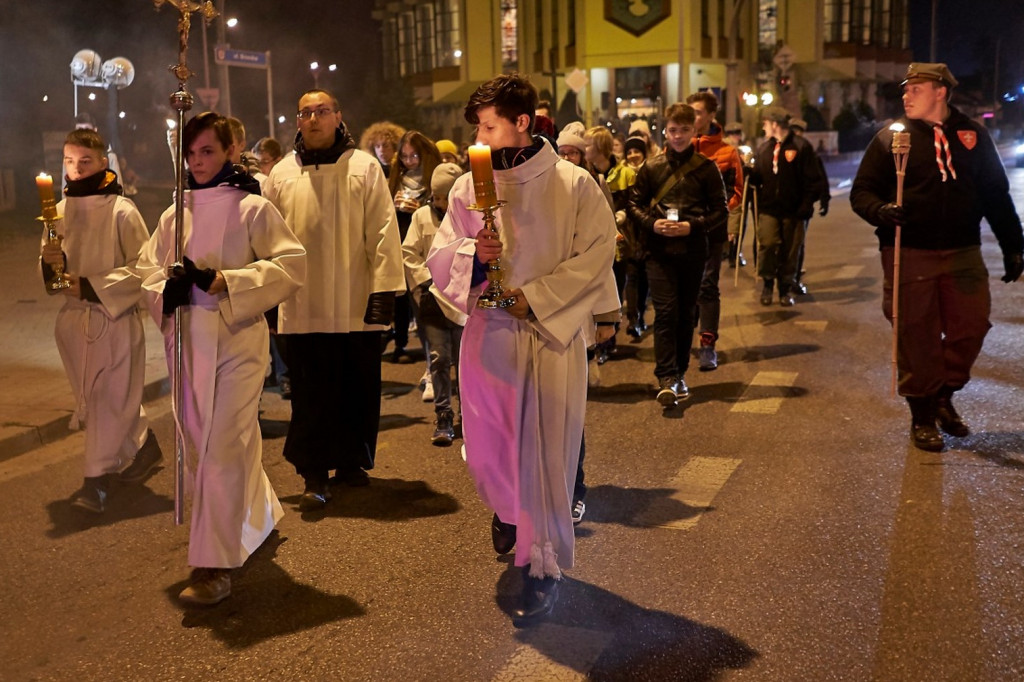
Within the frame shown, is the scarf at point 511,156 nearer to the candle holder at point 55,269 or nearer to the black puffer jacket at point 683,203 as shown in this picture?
the candle holder at point 55,269

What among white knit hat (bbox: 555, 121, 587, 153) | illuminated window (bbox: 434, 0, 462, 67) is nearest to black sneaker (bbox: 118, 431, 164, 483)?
white knit hat (bbox: 555, 121, 587, 153)

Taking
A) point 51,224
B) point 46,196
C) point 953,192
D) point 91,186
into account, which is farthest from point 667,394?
point 46,196

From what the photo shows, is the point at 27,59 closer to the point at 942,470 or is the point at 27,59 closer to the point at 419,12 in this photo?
the point at 419,12

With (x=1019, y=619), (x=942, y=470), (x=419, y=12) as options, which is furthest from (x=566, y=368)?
(x=419, y=12)

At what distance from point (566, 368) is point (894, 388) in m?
3.24

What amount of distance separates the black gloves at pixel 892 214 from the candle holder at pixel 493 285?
2.98m

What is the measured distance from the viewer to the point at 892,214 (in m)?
6.21

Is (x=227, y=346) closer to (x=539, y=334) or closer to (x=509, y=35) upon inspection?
(x=539, y=334)

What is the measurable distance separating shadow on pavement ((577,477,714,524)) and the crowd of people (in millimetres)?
283

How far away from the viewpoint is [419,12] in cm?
5806

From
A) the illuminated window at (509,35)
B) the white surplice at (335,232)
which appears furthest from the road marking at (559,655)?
the illuminated window at (509,35)

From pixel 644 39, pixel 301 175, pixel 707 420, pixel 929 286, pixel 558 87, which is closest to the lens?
pixel 301 175

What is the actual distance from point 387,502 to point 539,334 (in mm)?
1913

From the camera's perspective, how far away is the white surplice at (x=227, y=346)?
4.54 meters
